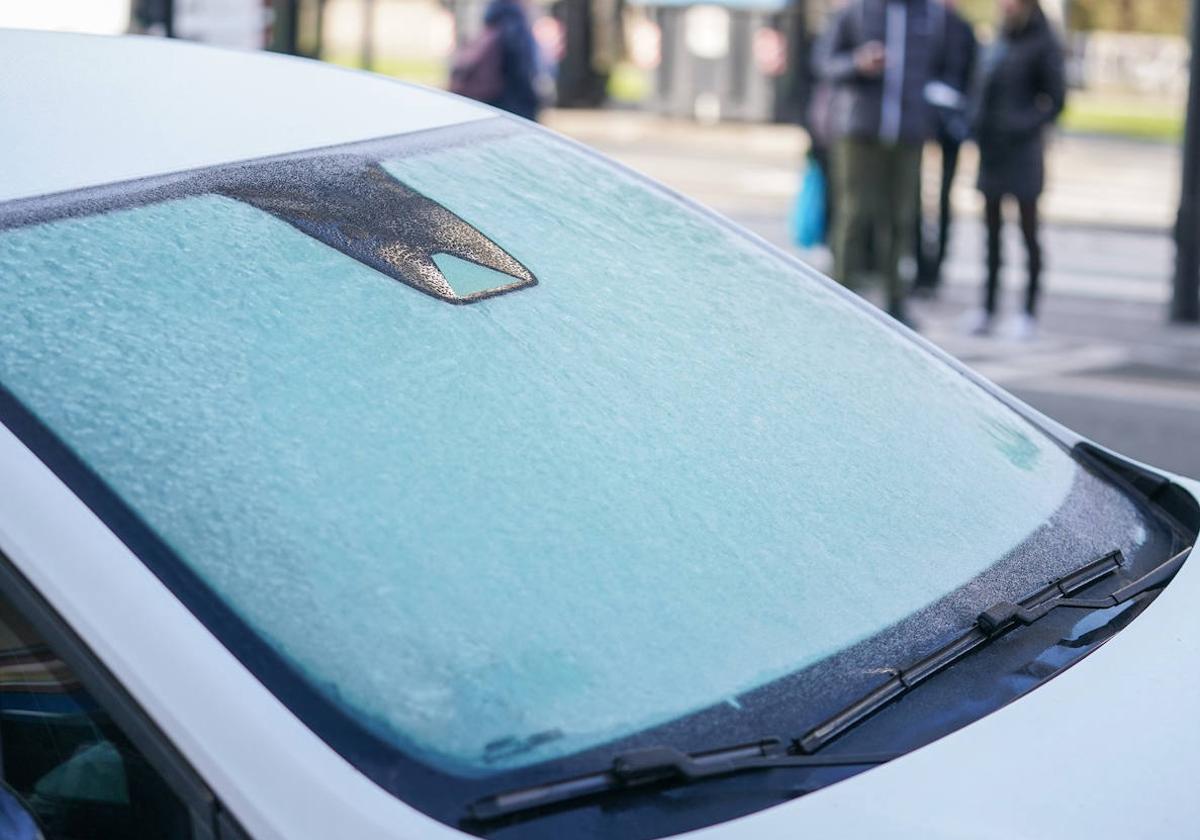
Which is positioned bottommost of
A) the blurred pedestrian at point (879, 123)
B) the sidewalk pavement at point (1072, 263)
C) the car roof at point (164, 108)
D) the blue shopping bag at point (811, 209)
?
the sidewalk pavement at point (1072, 263)

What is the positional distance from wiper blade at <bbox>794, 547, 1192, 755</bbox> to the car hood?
0.09 meters

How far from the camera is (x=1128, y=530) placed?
245 cm

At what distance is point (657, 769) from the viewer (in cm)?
165

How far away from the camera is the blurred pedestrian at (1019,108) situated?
30.3 ft

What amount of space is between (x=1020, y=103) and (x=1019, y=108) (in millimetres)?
27

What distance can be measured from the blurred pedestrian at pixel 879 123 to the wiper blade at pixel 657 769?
7.60 meters

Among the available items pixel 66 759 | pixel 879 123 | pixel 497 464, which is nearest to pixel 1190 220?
pixel 879 123

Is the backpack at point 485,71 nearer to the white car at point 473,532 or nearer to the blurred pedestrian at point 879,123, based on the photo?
the blurred pedestrian at point 879,123

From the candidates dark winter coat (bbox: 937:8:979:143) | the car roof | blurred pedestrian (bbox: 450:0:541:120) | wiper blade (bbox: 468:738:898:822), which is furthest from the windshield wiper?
blurred pedestrian (bbox: 450:0:541:120)

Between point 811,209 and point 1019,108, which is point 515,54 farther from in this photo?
point 1019,108

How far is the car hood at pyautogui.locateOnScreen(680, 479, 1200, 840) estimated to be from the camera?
1611 mm

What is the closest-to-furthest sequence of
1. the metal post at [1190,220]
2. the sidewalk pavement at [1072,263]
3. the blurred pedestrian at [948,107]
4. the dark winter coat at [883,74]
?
the sidewalk pavement at [1072,263], the dark winter coat at [883,74], the blurred pedestrian at [948,107], the metal post at [1190,220]

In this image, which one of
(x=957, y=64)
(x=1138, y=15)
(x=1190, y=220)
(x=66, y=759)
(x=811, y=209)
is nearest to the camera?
(x=66, y=759)

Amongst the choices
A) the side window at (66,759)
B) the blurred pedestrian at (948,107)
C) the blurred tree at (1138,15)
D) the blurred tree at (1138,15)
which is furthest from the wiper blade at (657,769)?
the blurred tree at (1138,15)
